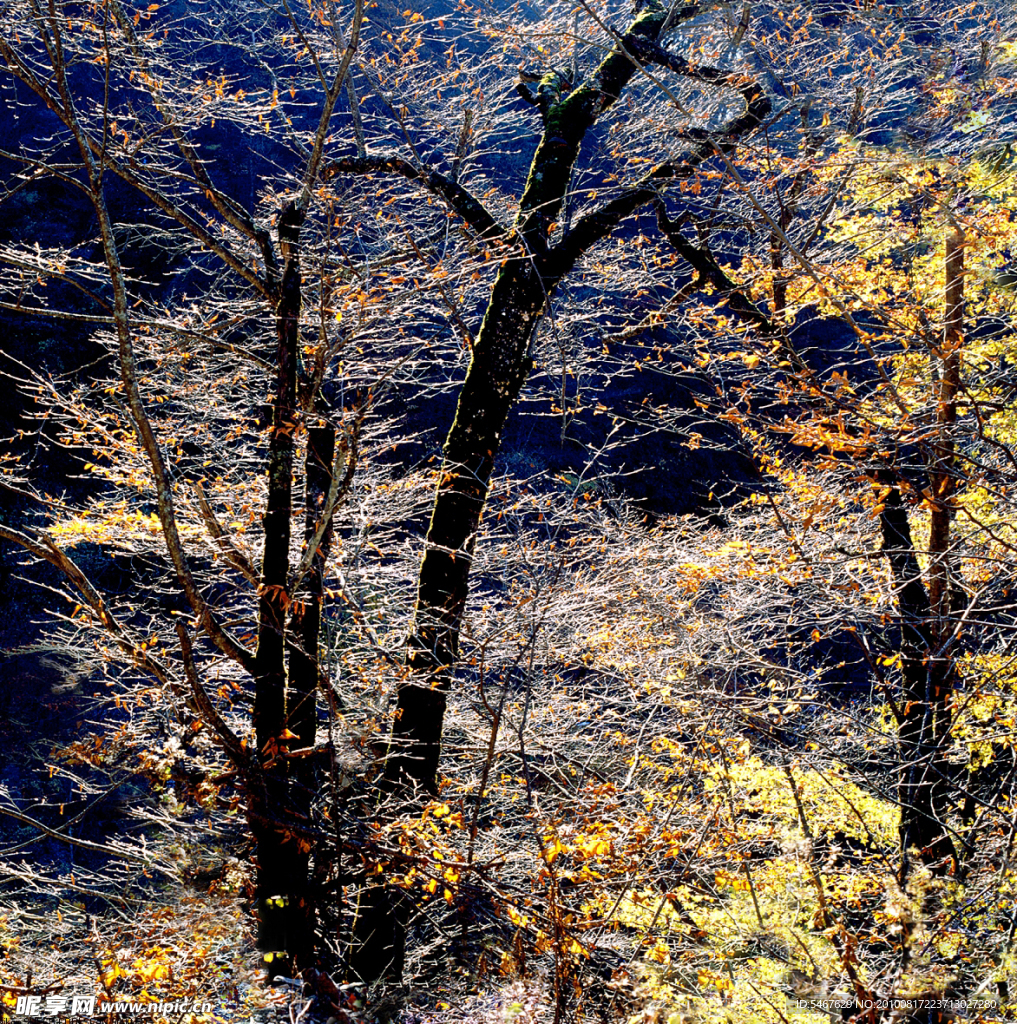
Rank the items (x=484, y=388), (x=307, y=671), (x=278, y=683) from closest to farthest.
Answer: (x=278, y=683)
(x=307, y=671)
(x=484, y=388)

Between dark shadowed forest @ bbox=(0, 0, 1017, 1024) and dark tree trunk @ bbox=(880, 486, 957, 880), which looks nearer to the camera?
dark shadowed forest @ bbox=(0, 0, 1017, 1024)

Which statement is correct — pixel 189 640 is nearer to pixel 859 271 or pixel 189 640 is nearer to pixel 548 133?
pixel 548 133

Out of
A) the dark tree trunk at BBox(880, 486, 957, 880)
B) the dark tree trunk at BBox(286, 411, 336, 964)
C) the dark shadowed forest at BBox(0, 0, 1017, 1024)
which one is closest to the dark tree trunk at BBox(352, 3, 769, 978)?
the dark shadowed forest at BBox(0, 0, 1017, 1024)

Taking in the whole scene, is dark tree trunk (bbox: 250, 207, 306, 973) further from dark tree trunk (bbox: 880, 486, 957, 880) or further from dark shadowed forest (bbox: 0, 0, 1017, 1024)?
dark tree trunk (bbox: 880, 486, 957, 880)

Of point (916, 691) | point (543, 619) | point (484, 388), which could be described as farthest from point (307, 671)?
point (916, 691)

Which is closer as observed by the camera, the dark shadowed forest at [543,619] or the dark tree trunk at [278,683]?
the dark shadowed forest at [543,619]

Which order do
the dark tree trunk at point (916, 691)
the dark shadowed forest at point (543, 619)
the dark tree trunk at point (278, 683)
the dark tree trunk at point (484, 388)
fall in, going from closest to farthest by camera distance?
1. the dark shadowed forest at point (543, 619)
2. the dark tree trunk at point (916, 691)
3. the dark tree trunk at point (278, 683)
4. the dark tree trunk at point (484, 388)

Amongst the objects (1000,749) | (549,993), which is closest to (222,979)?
(549,993)

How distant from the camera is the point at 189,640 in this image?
4.22 metres

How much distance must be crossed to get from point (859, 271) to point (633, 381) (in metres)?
14.8

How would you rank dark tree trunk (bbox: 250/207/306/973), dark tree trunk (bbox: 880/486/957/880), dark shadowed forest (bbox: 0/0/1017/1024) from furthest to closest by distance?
dark tree trunk (bbox: 250/207/306/973) < dark tree trunk (bbox: 880/486/957/880) < dark shadowed forest (bbox: 0/0/1017/1024)

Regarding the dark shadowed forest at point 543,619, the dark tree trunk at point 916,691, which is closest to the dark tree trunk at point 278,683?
the dark shadowed forest at point 543,619

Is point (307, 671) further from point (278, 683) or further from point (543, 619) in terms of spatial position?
point (543, 619)

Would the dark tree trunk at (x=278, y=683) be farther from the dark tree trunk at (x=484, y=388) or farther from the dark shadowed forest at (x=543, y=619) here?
the dark tree trunk at (x=484, y=388)
